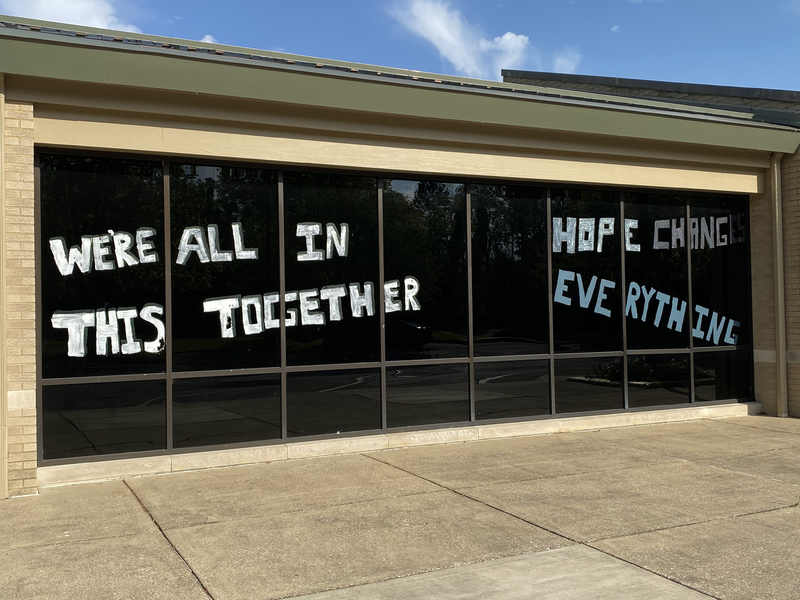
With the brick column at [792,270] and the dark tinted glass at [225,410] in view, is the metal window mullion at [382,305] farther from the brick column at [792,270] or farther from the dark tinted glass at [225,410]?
the brick column at [792,270]

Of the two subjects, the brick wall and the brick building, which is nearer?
the brick wall

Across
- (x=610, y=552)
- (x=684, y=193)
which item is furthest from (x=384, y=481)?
(x=684, y=193)

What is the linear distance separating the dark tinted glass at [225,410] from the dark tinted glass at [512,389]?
2766 mm

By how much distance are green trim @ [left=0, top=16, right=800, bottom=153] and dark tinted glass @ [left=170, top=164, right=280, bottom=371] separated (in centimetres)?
106

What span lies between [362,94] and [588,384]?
5.11 meters

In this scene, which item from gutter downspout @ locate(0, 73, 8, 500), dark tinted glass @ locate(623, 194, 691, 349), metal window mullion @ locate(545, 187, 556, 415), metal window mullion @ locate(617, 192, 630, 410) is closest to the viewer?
gutter downspout @ locate(0, 73, 8, 500)

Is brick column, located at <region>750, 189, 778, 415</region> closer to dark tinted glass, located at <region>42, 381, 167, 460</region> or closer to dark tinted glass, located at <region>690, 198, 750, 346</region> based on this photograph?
dark tinted glass, located at <region>690, 198, 750, 346</region>

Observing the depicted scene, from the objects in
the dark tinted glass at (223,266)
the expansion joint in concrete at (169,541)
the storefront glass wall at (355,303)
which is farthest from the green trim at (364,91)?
the expansion joint in concrete at (169,541)

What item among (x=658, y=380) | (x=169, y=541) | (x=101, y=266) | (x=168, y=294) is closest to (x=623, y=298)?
(x=658, y=380)

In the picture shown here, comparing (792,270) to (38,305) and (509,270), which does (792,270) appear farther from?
(38,305)

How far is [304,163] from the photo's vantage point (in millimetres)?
8859

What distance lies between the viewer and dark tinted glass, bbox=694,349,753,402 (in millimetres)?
11688

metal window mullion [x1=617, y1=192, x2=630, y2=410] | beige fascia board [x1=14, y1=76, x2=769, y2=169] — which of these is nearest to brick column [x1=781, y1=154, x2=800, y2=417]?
beige fascia board [x1=14, y1=76, x2=769, y2=169]

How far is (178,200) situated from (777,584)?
21.8 ft
